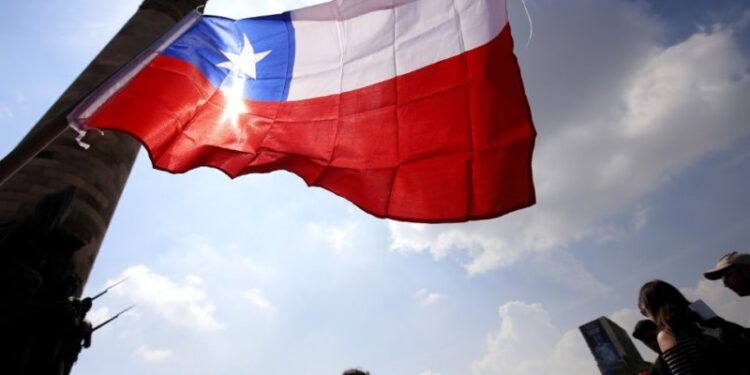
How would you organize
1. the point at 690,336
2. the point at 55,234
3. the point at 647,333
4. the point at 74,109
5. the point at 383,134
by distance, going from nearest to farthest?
the point at 690,336 → the point at 74,109 → the point at 647,333 → the point at 383,134 → the point at 55,234

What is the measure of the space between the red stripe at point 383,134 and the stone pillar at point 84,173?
2142 millimetres

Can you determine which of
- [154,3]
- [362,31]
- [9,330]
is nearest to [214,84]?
[362,31]

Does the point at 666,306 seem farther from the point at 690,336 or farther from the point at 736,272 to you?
the point at 736,272

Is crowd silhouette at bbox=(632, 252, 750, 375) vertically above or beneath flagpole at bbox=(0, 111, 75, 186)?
beneath

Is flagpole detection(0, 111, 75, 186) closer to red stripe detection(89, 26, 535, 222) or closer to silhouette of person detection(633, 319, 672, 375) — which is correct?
red stripe detection(89, 26, 535, 222)

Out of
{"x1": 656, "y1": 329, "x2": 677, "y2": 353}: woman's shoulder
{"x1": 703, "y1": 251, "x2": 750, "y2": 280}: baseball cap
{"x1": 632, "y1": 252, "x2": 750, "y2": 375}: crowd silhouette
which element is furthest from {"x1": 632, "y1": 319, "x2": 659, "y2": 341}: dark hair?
{"x1": 656, "y1": 329, "x2": 677, "y2": 353}: woman's shoulder

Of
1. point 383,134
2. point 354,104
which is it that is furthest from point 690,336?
point 354,104

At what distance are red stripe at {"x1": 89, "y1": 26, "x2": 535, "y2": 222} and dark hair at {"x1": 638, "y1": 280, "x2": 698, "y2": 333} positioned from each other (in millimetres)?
1023

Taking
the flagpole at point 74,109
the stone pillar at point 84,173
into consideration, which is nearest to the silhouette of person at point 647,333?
the flagpole at point 74,109

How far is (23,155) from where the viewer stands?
2.72 m

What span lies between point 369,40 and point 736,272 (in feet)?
11.3

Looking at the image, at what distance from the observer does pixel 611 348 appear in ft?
165

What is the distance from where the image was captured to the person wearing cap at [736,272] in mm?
3166

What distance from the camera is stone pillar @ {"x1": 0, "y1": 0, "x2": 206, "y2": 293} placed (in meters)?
5.23
